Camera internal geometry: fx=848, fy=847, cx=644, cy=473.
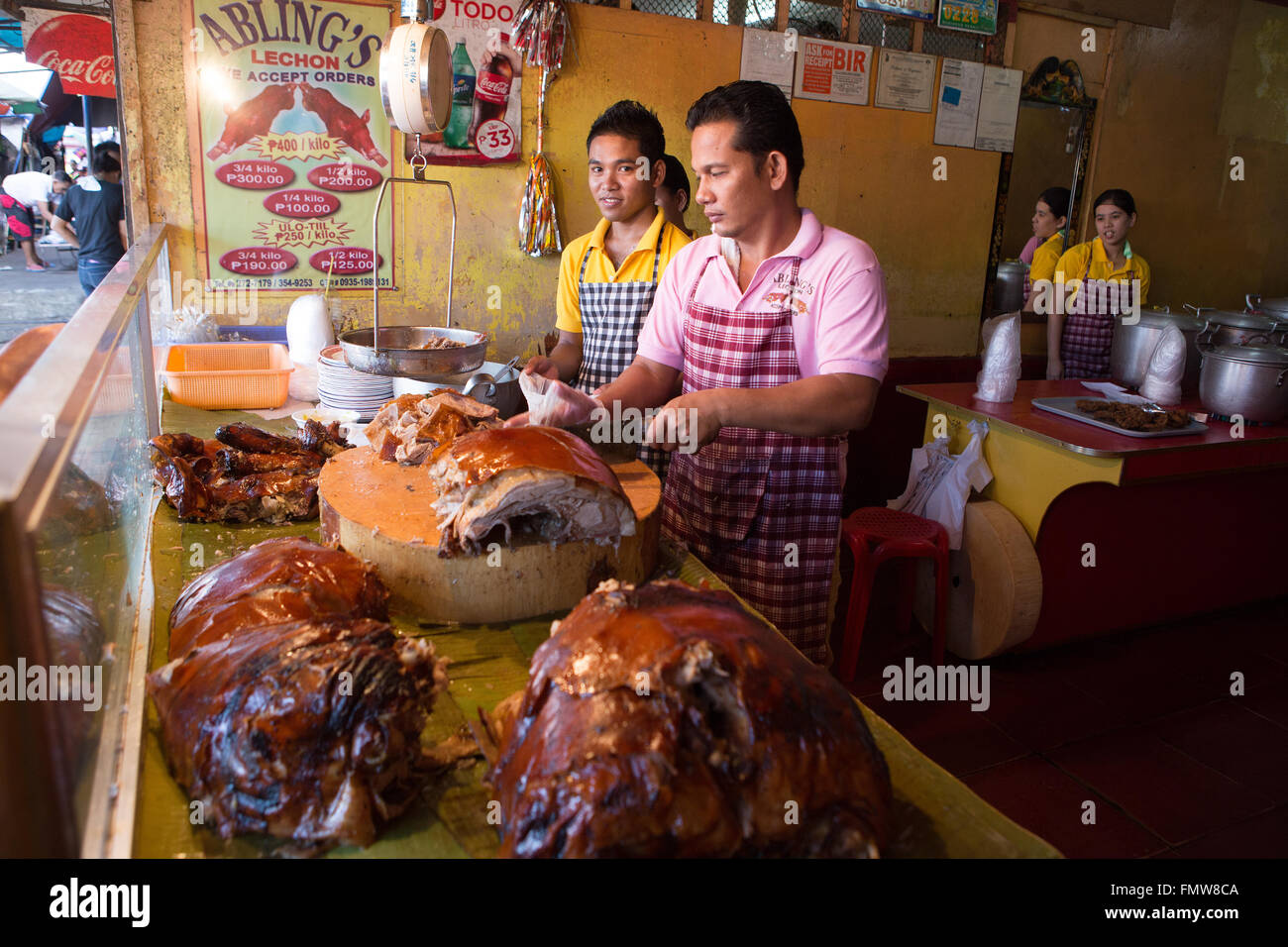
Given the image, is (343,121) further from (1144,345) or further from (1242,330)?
(1242,330)

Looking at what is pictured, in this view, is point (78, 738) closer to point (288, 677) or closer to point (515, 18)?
point (288, 677)

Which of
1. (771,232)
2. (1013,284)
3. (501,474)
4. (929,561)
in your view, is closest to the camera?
(501,474)

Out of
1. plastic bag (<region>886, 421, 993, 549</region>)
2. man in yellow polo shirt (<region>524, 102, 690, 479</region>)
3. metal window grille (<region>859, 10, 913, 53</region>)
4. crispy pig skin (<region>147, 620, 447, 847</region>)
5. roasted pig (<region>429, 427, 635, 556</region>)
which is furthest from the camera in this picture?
metal window grille (<region>859, 10, 913, 53</region>)

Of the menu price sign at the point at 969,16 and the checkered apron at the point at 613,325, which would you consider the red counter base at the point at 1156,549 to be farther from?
the menu price sign at the point at 969,16

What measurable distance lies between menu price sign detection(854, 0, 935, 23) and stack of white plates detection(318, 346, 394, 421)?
4399 millimetres

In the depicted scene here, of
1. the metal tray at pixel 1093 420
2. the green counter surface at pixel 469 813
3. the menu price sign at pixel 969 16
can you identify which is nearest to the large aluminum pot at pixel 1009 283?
the menu price sign at pixel 969 16

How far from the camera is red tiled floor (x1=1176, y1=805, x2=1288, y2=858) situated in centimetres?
307

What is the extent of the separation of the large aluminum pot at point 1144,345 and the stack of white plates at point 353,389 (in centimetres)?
443

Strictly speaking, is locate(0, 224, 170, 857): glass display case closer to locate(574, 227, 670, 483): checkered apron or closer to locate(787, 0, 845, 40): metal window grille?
locate(574, 227, 670, 483): checkered apron

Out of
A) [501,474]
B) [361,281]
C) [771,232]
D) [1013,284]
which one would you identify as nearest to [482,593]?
[501,474]

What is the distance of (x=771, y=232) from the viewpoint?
8.73 feet

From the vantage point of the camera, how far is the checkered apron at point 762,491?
272 centimetres

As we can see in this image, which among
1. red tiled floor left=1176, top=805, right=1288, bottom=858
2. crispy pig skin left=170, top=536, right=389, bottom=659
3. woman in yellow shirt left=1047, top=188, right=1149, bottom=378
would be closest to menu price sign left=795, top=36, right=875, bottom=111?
woman in yellow shirt left=1047, top=188, right=1149, bottom=378
